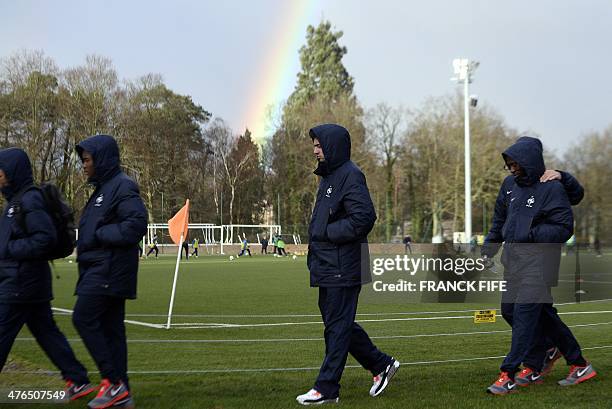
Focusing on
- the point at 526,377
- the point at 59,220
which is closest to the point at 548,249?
the point at 526,377

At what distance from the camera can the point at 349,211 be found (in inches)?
246

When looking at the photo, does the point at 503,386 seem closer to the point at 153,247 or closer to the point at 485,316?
the point at 485,316

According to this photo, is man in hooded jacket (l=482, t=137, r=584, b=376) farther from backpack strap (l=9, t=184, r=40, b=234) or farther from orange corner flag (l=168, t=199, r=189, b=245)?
orange corner flag (l=168, t=199, r=189, b=245)

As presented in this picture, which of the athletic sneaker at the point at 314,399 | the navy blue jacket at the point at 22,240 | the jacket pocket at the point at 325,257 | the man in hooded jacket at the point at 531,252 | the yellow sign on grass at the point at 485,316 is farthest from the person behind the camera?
the yellow sign on grass at the point at 485,316

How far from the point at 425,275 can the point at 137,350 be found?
4.21 metres

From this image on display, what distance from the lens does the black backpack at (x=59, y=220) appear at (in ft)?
20.2

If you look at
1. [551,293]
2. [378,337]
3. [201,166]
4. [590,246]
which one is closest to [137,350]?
[378,337]

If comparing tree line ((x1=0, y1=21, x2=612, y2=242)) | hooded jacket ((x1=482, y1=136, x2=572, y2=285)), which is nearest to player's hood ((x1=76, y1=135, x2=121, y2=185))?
hooded jacket ((x1=482, y1=136, x2=572, y2=285))

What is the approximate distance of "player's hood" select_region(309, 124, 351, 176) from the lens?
253 inches

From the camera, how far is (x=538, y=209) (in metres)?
6.88

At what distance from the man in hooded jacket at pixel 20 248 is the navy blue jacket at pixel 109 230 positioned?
12.6 inches

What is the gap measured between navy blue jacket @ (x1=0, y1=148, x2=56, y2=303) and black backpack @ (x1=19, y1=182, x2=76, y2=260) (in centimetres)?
6

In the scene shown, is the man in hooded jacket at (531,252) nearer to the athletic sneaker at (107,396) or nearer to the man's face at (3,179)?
the athletic sneaker at (107,396)

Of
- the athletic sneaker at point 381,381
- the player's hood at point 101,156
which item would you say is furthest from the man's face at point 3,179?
the athletic sneaker at point 381,381
